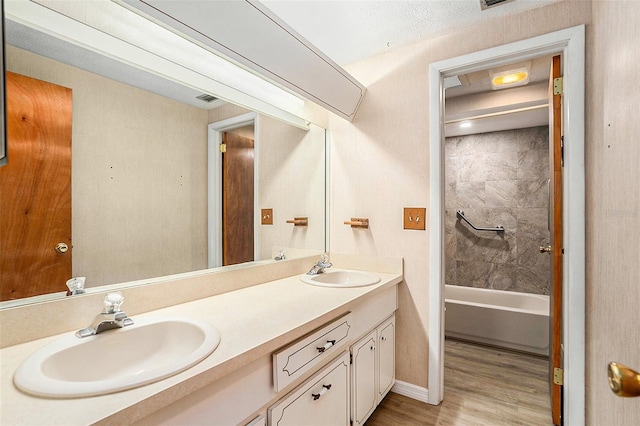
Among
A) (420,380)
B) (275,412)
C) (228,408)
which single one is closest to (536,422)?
(420,380)

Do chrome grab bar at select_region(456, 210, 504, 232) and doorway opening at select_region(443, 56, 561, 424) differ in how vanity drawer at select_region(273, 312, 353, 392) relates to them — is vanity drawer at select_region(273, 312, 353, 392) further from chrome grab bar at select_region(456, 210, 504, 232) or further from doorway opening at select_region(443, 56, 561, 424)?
chrome grab bar at select_region(456, 210, 504, 232)

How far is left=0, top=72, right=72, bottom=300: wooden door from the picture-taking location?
3.05 feet

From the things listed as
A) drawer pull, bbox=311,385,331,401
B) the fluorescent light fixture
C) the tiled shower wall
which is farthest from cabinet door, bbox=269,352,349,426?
the tiled shower wall

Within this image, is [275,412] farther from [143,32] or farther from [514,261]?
[514,261]

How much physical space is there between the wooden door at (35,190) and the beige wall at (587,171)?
5.23 ft

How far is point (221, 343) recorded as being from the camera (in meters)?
0.93

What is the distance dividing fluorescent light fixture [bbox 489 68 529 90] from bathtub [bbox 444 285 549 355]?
76.6 inches

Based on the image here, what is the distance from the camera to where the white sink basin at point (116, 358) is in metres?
0.69

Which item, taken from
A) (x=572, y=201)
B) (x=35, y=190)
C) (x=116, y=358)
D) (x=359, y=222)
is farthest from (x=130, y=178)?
(x=572, y=201)

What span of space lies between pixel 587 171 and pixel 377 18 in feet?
4.44

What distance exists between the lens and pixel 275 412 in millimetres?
1030

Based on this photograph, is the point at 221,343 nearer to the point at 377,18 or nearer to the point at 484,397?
the point at 377,18

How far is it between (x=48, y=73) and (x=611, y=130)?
1.77m

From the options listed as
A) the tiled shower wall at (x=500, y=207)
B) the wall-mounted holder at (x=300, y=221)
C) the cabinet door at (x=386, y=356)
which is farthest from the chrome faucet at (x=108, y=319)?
the tiled shower wall at (x=500, y=207)
